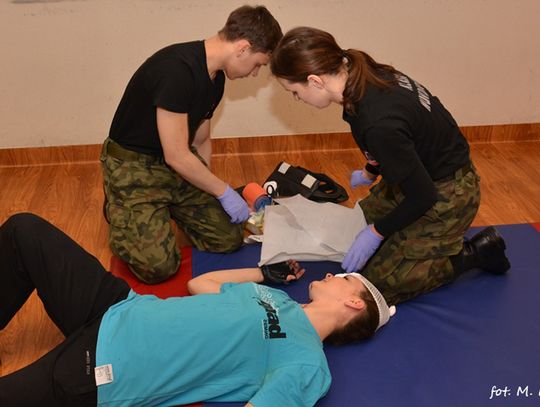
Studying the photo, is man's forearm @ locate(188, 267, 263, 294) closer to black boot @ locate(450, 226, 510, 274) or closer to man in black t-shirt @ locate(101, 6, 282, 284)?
man in black t-shirt @ locate(101, 6, 282, 284)

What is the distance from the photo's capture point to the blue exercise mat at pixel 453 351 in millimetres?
1683

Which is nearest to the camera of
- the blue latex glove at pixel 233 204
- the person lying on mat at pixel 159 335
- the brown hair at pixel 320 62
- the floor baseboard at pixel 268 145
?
the person lying on mat at pixel 159 335

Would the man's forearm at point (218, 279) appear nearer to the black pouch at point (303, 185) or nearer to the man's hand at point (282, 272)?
the man's hand at point (282, 272)

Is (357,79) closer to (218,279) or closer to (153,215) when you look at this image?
(218,279)

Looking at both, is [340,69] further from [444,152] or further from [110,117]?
[110,117]

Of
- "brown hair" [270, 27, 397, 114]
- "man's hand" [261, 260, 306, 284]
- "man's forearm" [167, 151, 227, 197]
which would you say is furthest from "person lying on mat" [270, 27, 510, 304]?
"man's forearm" [167, 151, 227, 197]

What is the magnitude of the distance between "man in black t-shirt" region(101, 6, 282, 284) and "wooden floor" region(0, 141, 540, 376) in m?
0.28

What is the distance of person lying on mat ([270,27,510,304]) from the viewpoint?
167 cm

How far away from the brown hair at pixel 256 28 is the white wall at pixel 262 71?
91cm

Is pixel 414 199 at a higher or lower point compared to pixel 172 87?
lower

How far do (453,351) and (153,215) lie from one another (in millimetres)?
1150

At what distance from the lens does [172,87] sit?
6.53ft

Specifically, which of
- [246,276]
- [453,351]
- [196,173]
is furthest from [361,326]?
[196,173]

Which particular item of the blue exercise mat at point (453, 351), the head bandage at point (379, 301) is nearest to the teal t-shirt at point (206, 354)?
the blue exercise mat at point (453, 351)
